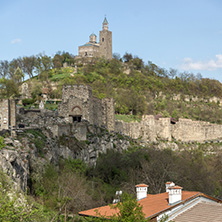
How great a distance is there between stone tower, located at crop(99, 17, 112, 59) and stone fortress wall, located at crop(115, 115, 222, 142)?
46.5 meters

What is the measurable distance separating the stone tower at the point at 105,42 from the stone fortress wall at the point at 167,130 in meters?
46.5

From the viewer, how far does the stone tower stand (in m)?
120

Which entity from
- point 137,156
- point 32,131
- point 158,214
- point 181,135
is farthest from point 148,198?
point 181,135

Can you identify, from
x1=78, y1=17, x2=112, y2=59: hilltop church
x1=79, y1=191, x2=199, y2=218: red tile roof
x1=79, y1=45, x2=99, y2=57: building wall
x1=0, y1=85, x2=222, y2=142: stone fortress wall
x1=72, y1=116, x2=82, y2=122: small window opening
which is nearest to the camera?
x1=79, y1=191, x2=199, y2=218: red tile roof

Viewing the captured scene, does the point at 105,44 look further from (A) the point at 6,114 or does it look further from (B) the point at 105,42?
(A) the point at 6,114

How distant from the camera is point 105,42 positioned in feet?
394

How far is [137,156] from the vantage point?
127ft

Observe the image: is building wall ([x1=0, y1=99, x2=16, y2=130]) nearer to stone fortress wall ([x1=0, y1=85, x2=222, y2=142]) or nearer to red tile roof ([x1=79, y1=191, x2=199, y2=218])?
stone fortress wall ([x1=0, y1=85, x2=222, y2=142])

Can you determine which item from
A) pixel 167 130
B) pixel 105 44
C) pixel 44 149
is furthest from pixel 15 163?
pixel 105 44

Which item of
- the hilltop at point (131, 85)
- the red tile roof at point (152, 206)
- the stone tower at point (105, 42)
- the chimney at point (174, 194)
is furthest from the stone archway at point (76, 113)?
the stone tower at point (105, 42)

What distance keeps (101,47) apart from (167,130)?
186 feet

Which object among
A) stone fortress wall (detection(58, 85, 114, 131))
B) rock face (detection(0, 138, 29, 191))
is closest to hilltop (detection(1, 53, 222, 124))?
stone fortress wall (detection(58, 85, 114, 131))

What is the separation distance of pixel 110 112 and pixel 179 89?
226 ft

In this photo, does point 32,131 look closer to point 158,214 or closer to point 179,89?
point 158,214
